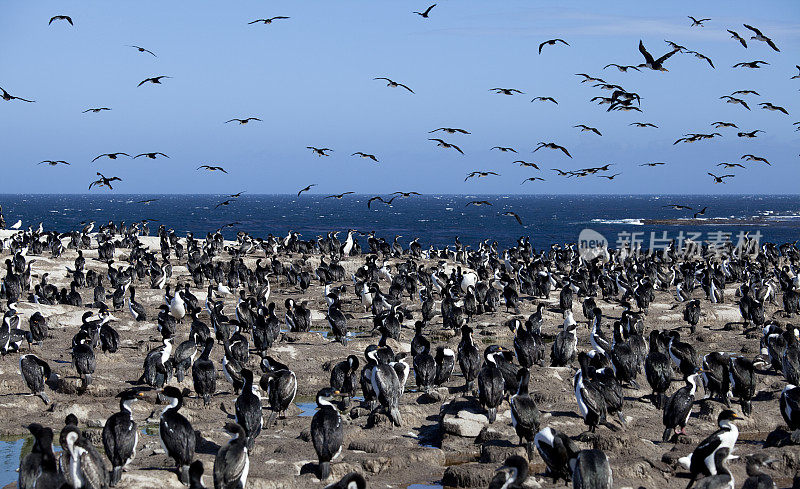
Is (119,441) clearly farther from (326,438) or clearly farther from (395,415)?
(395,415)

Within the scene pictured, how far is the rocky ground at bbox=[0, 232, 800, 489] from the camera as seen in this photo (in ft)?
43.9

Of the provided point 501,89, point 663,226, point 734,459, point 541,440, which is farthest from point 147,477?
point 663,226

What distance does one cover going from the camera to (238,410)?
1467 centimetres

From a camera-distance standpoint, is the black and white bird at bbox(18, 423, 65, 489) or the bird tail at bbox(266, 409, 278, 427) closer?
the black and white bird at bbox(18, 423, 65, 489)

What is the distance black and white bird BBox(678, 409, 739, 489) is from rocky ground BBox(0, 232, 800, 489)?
763 millimetres

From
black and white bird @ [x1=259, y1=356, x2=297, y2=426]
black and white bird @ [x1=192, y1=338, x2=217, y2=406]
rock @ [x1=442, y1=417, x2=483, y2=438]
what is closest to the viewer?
rock @ [x1=442, y1=417, x2=483, y2=438]

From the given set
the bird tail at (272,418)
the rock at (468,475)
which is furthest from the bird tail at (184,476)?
the rock at (468,475)

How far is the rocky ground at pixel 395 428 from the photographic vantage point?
13375mm

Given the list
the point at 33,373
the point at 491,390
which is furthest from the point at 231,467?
the point at 33,373

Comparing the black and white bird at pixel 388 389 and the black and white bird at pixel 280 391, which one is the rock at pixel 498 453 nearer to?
the black and white bird at pixel 388 389

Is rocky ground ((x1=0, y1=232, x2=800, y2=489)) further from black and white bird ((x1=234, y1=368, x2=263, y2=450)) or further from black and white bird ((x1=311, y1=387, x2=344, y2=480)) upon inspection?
black and white bird ((x1=234, y1=368, x2=263, y2=450))

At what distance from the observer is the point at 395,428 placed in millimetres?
16391

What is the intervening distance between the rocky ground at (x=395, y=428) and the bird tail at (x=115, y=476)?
16 cm

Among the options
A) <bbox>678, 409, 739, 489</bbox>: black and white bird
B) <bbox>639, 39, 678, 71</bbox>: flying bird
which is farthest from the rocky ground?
<bbox>639, 39, 678, 71</bbox>: flying bird
